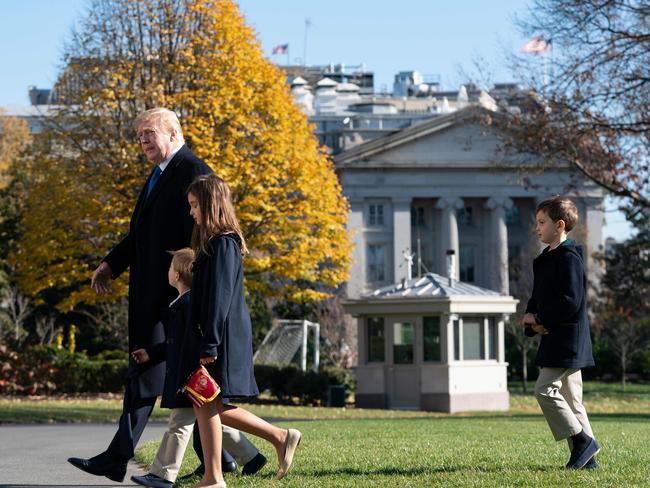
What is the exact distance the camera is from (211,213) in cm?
759

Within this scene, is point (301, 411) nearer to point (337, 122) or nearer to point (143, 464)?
point (143, 464)

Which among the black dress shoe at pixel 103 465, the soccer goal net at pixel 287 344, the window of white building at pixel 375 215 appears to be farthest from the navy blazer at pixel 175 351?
the window of white building at pixel 375 215

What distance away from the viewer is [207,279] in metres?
7.47

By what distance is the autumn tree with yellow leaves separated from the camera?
32.0 metres

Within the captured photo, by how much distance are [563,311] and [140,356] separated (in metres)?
2.70

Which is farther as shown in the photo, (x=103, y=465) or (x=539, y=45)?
(x=539, y=45)

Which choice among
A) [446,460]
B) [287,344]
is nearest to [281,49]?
[287,344]

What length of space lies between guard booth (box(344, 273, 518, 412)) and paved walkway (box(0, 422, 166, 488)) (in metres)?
12.9

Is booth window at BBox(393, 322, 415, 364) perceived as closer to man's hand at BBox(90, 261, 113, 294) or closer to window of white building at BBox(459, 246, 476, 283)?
man's hand at BBox(90, 261, 113, 294)

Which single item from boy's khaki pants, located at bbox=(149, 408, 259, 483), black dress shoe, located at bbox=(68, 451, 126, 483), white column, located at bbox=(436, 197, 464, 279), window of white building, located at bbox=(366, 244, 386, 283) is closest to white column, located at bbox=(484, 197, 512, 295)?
white column, located at bbox=(436, 197, 464, 279)

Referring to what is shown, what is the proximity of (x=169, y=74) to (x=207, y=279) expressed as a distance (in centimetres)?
2629

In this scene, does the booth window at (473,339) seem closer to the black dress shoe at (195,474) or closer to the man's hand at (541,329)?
the man's hand at (541,329)

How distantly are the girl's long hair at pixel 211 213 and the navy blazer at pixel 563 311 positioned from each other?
6.99 ft

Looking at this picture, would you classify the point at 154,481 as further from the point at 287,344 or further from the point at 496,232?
the point at 496,232
